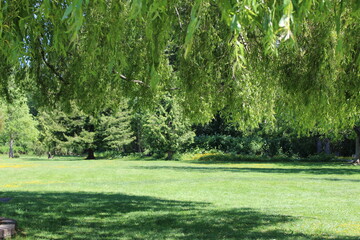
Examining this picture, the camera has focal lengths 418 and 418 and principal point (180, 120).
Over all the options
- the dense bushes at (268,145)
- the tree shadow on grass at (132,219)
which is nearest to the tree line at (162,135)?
the dense bushes at (268,145)

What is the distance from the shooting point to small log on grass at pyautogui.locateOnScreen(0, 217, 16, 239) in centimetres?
787

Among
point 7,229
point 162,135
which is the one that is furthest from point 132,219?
point 162,135

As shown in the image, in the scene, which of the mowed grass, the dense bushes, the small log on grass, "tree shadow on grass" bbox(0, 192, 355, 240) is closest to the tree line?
the dense bushes

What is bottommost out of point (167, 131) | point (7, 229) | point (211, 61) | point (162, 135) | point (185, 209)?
point (185, 209)

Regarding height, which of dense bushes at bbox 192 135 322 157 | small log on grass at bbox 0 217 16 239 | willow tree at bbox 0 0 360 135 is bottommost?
dense bushes at bbox 192 135 322 157

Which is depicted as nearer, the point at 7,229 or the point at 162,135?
the point at 7,229

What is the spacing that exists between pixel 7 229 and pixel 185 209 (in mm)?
5362

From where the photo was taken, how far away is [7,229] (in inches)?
314

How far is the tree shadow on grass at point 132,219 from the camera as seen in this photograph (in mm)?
8875

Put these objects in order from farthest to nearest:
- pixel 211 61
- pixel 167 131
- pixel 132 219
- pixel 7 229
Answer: pixel 167 131, pixel 132 219, pixel 7 229, pixel 211 61

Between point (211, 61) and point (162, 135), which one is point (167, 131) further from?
point (211, 61)

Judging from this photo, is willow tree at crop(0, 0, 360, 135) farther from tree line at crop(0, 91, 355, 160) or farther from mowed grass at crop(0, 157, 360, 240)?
tree line at crop(0, 91, 355, 160)

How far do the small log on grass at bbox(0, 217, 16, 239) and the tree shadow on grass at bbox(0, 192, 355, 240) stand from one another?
0.90 ft

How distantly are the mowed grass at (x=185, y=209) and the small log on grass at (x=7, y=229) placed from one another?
275 millimetres
